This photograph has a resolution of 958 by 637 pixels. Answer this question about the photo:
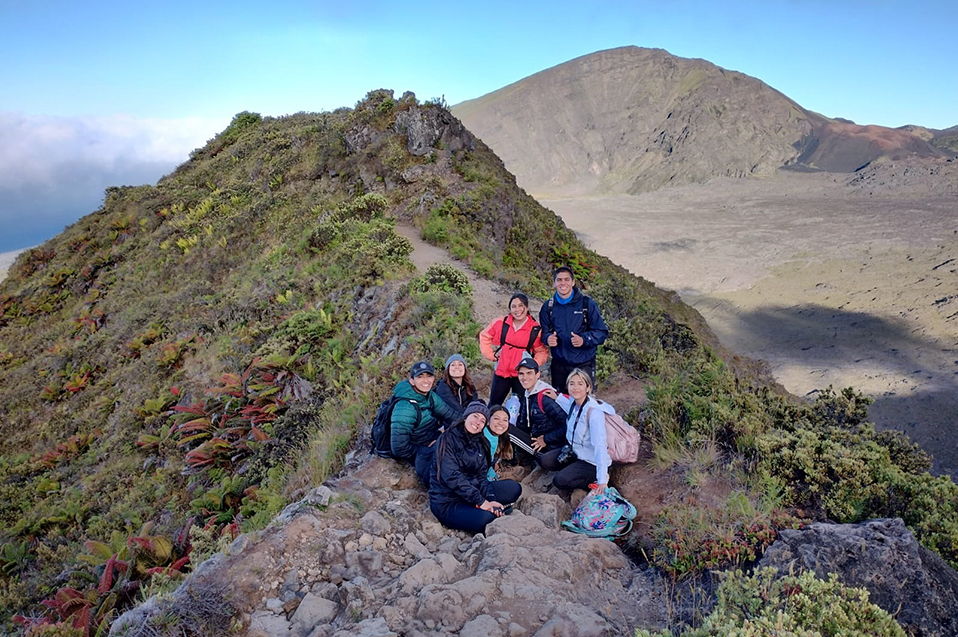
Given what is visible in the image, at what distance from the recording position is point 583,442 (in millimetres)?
5484

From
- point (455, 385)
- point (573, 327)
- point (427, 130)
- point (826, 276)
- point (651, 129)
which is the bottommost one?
point (826, 276)

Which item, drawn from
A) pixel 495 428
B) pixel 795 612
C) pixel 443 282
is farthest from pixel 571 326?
pixel 443 282

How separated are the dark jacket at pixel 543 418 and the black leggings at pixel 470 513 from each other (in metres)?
→ 0.97

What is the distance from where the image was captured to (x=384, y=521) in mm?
4984

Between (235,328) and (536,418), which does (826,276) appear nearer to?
(235,328)

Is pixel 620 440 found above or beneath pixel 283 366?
above

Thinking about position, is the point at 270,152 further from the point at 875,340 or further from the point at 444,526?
the point at 875,340

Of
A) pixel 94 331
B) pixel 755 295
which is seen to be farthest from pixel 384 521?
pixel 755 295

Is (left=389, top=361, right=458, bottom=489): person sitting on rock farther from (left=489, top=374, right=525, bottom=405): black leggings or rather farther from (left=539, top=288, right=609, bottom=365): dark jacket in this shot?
(left=539, top=288, right=609, bottom=365): dark jacket

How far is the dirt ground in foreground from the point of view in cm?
2805

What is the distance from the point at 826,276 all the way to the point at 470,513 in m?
53.1

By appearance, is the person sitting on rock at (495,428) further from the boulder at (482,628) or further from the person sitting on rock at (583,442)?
the boulder at (482,628)

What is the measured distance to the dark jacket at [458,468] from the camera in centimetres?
494

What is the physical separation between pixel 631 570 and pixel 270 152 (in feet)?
76.6
